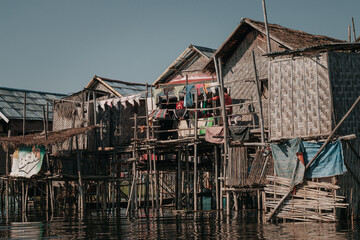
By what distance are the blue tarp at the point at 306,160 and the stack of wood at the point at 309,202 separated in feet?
0.78

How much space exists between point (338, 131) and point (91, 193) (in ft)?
51.1

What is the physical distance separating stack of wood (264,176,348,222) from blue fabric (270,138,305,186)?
0.19 m

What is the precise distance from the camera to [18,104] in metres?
31.3

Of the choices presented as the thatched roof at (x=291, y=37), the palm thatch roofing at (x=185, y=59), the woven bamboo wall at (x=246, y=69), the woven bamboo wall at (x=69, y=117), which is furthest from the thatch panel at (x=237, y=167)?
the palm thatch roofing at (x=185, y=59)

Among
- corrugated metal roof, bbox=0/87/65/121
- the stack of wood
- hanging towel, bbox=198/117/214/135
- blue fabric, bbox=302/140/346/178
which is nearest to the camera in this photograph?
the stack of wood

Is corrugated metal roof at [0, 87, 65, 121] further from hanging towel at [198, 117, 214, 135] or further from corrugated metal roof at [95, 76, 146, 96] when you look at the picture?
hanging towel at [198, 117, 214, 135]

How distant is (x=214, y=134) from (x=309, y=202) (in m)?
5.36

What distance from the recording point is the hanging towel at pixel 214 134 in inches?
727

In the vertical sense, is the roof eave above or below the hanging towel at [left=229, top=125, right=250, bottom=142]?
above

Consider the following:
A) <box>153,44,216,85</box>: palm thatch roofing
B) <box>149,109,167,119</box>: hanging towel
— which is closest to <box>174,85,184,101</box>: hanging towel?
<box>149,109,167,119</box>: hanging towel

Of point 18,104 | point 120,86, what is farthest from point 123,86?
point 18,104

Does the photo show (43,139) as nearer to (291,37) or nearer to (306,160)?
(291,37)

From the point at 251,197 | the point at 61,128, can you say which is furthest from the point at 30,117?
the point at 251,197

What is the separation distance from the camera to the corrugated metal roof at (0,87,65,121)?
1179 inches
